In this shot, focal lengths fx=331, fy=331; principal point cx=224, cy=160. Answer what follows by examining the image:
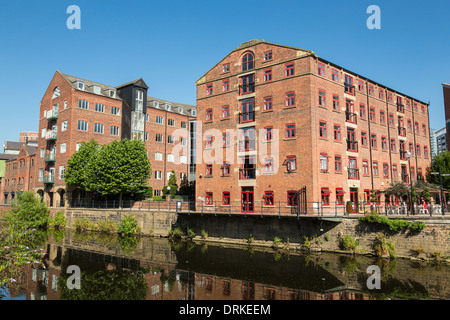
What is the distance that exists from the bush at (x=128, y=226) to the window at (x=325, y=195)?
19.9 m

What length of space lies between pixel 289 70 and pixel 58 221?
3402cm

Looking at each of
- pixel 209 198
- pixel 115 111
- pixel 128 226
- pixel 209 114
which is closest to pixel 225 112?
pixel 209 114

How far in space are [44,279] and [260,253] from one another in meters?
14.3

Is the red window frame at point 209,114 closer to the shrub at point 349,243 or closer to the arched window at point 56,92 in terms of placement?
the shrub at point 349,243

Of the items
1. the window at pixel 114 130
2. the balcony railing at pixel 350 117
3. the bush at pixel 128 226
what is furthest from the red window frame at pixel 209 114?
the window at pixel 114 130

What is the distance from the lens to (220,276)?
1822 cm

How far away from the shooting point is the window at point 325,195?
87.9ft

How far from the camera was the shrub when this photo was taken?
77.0ft

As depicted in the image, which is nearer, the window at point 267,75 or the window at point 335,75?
the window at point 335,75

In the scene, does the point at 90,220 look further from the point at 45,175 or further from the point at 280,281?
the point at 280,281

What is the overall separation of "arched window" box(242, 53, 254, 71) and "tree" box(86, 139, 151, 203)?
17.2 meters

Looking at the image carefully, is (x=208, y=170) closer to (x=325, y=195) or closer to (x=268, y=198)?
(x=268, y=198)

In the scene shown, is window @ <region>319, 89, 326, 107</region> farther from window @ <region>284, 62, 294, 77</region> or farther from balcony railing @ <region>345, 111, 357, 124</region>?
balcony railing @ <region>345, 111, 357, 124</region>
